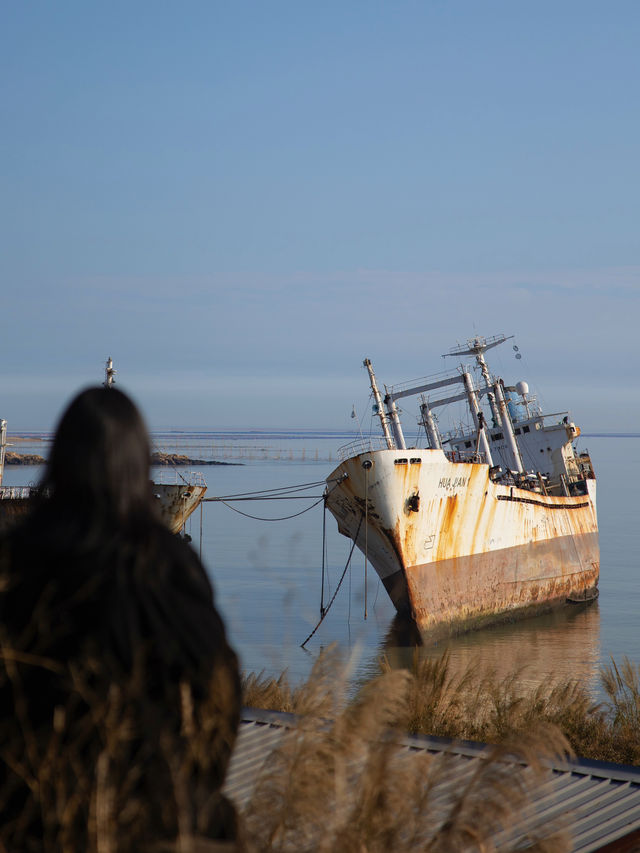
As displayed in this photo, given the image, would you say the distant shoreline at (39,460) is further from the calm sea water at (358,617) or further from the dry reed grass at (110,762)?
the dry reed grass at (110,762)

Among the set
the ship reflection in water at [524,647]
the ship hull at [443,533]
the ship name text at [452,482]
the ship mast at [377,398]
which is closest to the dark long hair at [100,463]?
the ship reflection in water at [524,647]

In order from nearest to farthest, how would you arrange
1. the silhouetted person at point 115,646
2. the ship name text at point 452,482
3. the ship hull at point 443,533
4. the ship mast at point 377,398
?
1. the silhouetted person at point 115,646
2. the ship hull at point 443,533
3. the ship name text at point 452,482
4. the ship mast at point 377,398

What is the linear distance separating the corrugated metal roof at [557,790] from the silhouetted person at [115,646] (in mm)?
1830

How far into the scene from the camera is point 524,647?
68.2ft

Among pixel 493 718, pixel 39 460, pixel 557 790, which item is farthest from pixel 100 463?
pixel 39 460

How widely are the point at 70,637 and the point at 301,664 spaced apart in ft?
53.9

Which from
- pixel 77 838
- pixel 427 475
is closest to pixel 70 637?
pixel 77 838

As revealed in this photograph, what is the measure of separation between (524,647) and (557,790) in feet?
53.9

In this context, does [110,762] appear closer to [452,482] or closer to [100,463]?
[100,463]

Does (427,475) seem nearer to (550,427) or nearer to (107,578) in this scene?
(550,427)

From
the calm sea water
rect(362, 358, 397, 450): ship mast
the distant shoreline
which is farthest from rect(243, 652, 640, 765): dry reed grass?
the distant shoreline

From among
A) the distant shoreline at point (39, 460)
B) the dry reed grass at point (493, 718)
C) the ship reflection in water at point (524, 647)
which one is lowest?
the ship reflection in water at point (524, 647)

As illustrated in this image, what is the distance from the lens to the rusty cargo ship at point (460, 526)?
805 inches

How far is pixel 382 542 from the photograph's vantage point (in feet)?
68.3
